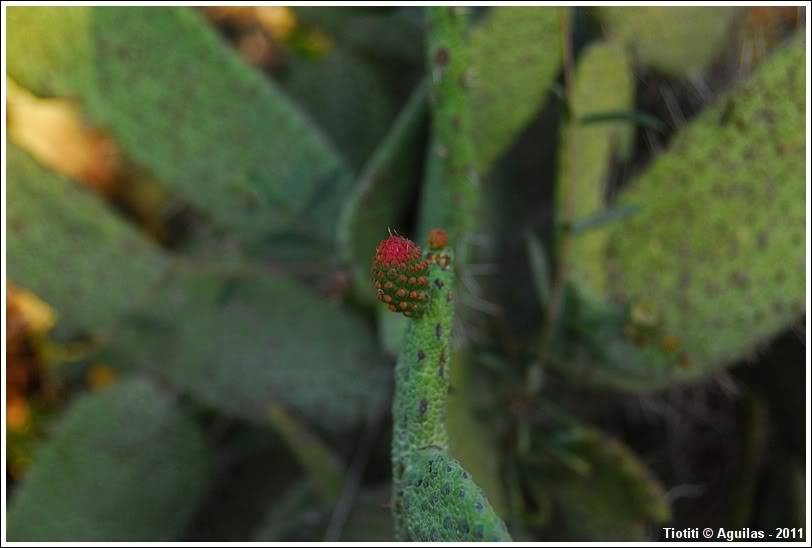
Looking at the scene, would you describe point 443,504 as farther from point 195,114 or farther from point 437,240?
point 195,114

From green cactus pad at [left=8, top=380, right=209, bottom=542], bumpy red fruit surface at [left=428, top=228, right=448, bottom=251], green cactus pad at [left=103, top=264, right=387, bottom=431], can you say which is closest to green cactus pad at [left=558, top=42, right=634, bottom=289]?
green cactus pad at [left=103, top=264, right=387, bottom=431]

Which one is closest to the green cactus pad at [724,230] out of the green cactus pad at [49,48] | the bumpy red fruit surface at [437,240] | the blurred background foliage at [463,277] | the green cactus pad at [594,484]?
the blurred background foliage at [463,277]

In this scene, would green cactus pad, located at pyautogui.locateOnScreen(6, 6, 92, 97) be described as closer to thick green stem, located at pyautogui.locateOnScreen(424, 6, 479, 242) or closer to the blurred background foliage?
the blurred background foliage

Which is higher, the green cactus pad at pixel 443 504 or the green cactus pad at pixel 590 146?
Result: the green cactus pad at pixel 590 146

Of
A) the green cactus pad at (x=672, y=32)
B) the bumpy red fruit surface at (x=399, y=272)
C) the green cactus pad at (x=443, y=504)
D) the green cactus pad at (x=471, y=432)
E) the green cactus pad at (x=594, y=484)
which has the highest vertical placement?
the green cactus pad at (x=672, y=32)

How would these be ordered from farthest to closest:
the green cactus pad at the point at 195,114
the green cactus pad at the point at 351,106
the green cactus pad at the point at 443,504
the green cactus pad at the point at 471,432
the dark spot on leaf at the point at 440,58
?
the green cactus pad at the point at 351,106
the green cactus pad at the point at 195,114
the green cactus pad at the point at 471,432
the dark spot on leaf at the point at 440,58
the green cactus pad at the point at 443,504

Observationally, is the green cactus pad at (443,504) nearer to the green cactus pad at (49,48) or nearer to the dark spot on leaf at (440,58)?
the dark spot on leaf at (440,58)

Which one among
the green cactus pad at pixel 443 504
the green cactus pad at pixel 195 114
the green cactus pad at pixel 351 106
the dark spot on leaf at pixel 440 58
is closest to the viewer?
the green cactus pad at pixel 443 504
